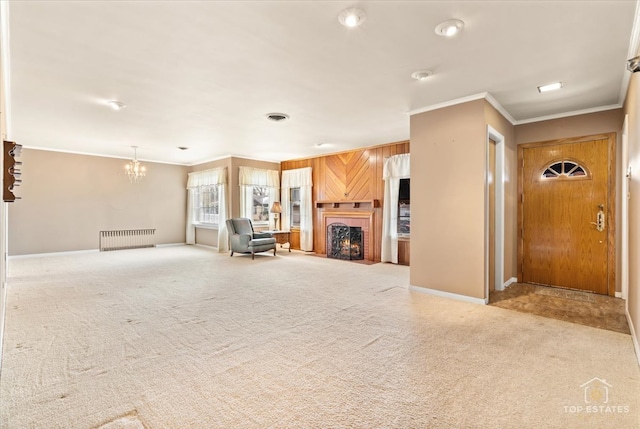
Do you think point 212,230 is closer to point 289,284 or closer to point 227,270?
point 227,270

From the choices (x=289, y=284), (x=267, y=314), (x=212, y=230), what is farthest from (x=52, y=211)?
(x=267, y=314)

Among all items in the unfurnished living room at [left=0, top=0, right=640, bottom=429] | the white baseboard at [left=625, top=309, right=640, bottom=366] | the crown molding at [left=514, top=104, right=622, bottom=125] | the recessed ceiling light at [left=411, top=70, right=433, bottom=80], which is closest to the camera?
the unfurnished living room at [left=0, top=0, right=640, bottom=429]

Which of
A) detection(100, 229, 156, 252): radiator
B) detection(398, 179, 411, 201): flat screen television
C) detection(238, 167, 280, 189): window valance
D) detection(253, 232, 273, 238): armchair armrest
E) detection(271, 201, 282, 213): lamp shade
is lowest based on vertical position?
detection(100, 229, 156, 252): radiator

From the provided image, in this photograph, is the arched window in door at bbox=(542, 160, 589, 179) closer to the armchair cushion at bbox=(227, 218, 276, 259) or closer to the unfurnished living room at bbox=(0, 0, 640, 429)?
the unfurnished living room at bbox=(0, 0, 640, 429)

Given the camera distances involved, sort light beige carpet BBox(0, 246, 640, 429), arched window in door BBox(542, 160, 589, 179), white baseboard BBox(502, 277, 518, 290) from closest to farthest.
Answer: light beige carpet BBox(0, 246, 640, 429)
arched window in door BBox(542, 160, 589, 179)
white baseboard BBox(502, 277, 518, 290)

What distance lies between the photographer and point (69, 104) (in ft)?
13.7

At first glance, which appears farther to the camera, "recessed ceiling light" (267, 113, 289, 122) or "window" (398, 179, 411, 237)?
"window" (398, 179, 411, 237)

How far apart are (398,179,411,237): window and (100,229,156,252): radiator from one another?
7.14 meters

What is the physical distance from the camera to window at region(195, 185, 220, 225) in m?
9.20

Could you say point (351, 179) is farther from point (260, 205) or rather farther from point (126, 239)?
point (126, 239)

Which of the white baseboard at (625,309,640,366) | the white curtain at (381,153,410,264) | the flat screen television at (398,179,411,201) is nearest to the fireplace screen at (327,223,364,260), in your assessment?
the white curtain at (381,153,410,264)

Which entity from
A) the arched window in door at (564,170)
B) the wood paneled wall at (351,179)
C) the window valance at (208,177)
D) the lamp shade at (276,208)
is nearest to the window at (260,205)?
the lamp shade at (276,208)

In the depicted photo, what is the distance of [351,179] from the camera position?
7582mm

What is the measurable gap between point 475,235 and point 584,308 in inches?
59.1
